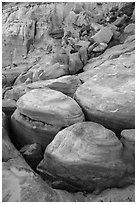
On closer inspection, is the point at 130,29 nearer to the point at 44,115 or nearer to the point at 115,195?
the point at 44,115

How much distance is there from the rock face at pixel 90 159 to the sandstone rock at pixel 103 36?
7.04 m

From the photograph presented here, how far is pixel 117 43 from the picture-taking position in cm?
1189

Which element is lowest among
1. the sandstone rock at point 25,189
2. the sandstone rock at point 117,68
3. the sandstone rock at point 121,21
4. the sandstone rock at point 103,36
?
the sandstone rock at point 25,189

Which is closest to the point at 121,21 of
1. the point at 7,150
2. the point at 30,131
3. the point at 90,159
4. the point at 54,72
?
the point at 54,72

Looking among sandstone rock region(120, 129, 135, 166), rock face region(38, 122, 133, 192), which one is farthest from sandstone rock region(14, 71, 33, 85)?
sandstone rock region(120, 129, 135, 166)

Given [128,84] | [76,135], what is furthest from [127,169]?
[128,84]

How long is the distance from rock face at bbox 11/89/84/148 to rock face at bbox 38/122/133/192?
28.8 inches

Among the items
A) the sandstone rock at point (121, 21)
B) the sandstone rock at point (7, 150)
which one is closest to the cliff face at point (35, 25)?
the sandstone rock at point (121, 21)

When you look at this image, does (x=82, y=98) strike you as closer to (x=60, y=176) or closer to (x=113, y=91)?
(x=113, y=91)

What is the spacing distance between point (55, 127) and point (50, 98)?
89 centimetres

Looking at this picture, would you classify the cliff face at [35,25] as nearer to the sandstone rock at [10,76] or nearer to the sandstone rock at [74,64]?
the sandstone rock at [10,76]

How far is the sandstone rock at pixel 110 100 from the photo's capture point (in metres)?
6.29

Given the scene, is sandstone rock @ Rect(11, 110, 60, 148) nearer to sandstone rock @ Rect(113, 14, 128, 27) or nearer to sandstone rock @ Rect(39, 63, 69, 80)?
sandstone rock @ Rect(39, 63, 69, 80)

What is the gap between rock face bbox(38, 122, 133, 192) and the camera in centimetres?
563
